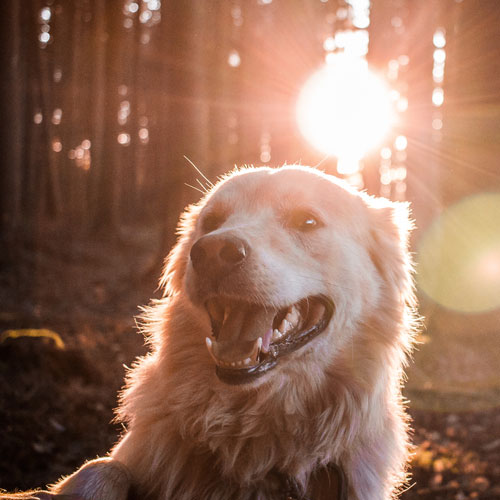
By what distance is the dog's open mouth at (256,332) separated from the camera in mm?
2426

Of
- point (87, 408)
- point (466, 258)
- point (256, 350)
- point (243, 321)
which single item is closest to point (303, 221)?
point (243, 321)

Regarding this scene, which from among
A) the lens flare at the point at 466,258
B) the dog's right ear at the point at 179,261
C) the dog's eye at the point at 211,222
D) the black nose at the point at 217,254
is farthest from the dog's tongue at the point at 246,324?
the lens flare at the point at 466,258

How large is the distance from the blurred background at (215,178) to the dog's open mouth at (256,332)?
6.25 ft

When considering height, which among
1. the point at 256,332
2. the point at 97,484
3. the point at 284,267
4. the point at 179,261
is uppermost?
the point at 284,267

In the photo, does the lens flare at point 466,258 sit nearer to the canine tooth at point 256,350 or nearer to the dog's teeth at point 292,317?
the dog's teeth at point 292,317

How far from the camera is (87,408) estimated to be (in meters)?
4.37

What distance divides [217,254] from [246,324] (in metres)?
0.46

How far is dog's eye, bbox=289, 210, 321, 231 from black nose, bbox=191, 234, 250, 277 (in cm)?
57

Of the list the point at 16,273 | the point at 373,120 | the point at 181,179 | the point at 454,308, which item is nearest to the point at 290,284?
the point at 181,179

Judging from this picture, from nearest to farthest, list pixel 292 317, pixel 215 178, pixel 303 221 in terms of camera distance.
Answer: pixel 292 317 < pixel 303 221 < pixel 215 178

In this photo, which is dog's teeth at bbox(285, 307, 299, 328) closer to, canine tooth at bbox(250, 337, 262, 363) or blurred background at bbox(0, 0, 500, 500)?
canine tooth at bbox(250, 337, 262, 363)

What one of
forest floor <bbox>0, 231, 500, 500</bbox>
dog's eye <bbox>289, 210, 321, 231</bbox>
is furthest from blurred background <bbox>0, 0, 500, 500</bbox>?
dog's eye <bbox>289, 210, 321, 231</bbox>

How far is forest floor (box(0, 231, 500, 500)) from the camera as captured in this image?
148 inches

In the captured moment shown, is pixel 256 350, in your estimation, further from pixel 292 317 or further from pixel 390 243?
pixel 390 243
